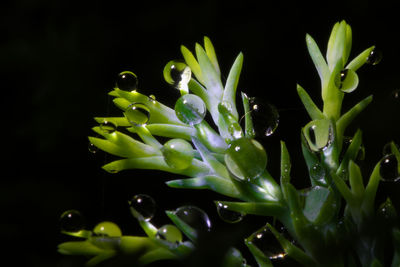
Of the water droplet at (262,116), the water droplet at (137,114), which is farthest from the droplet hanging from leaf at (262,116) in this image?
the water droplet at (137,114)

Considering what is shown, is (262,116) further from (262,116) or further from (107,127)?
(107,127)

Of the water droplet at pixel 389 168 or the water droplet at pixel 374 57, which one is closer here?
the water droplet at pixel 389 168

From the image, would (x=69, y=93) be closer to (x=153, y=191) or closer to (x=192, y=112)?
(x=153, y=191)

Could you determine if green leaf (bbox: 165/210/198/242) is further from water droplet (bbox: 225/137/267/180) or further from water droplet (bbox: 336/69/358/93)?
water droplet (bbox: 336/69/358/93)

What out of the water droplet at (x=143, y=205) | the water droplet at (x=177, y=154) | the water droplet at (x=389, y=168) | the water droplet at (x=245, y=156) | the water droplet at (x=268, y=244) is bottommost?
the water droplet at (x=268, y=244)

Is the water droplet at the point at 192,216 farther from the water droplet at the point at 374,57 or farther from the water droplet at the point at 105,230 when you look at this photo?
the water droplet at the point at 374,57

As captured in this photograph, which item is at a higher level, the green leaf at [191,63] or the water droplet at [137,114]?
the green leaf at [191,63]
